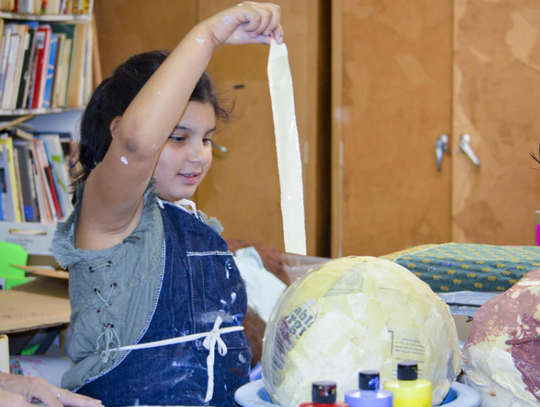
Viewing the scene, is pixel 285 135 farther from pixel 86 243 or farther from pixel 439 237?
pixel 439 237

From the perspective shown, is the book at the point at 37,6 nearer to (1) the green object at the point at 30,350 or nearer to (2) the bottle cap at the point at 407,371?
(1) the green object at the point at 30,350

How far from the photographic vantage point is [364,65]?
8.75 ft

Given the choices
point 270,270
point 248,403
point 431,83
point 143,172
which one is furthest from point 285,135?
point 431,83

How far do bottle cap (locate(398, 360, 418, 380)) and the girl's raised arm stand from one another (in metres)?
0.47

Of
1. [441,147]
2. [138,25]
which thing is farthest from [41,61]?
[441,147]

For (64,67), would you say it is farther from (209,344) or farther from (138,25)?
(209,344)

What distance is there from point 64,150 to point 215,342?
69.8 inches

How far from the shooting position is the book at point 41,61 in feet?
8.18

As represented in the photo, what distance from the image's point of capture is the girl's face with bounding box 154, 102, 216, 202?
1122 mm

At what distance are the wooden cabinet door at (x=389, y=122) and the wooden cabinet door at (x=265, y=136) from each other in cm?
11

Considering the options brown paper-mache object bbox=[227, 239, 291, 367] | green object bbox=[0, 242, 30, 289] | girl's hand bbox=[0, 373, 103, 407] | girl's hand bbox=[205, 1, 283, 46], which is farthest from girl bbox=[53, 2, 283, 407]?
green object bbox=[0, 242, 30, 289]

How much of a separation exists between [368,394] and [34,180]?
2.28m

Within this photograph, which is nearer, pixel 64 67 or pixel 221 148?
pixel 64 67

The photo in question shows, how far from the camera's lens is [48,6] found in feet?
8.16
